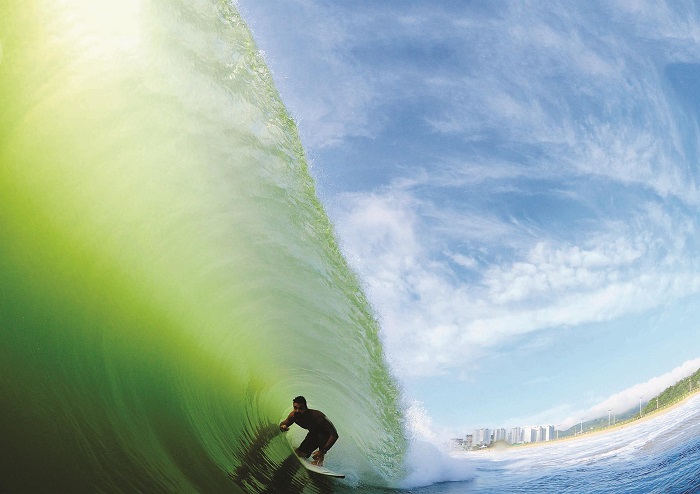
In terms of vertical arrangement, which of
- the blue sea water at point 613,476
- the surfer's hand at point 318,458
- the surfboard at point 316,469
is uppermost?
the blue sea water at point 613,476

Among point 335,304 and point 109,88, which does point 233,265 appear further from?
point 109,88

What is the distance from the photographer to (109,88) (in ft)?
14.4

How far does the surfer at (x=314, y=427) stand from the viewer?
7094 mm

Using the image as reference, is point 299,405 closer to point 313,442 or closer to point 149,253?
point 313,442

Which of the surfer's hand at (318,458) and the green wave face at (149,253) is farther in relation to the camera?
the surfer's hand at (318,458)

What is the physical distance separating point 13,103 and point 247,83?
3.23 m

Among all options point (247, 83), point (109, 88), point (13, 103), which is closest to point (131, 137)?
point (109, 88)

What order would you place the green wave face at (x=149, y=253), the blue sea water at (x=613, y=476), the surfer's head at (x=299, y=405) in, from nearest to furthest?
the green wave face at (x=149, y=253)
the blue sea water at (x=613, y=476)
the surfer's head at (x=299, y=405)

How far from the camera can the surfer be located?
7.09 meters

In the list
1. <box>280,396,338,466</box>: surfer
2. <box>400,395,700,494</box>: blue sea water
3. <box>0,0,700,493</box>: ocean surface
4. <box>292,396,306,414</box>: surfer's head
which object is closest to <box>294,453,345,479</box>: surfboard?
<box>280,396,338,466</box>: surfer

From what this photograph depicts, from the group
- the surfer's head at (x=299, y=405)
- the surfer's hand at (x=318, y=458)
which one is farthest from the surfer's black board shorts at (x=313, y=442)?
the surfer's head at (x=299, y=405)

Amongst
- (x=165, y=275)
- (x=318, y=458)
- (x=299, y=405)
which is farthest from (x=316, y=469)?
(x=165, y=275)

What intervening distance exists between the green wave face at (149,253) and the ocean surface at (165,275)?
2cm

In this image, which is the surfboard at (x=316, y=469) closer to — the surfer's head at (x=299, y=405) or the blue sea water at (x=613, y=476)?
the surfer's head at (x=299, y=405)
